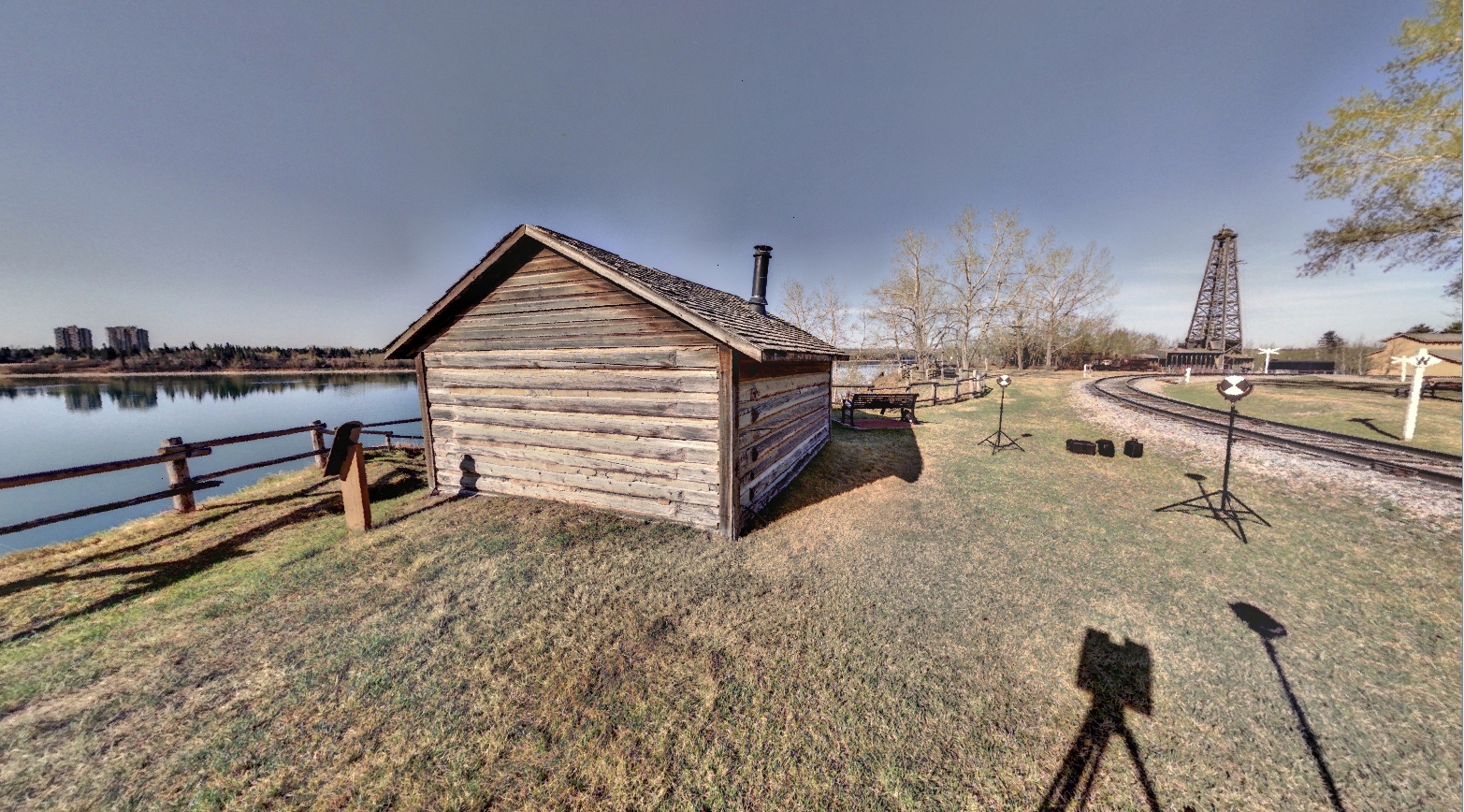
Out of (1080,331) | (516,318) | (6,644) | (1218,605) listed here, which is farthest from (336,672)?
(1080,331)

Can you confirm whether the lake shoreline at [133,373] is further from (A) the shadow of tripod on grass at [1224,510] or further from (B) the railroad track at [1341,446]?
(B) the railroad track at [1341,446]

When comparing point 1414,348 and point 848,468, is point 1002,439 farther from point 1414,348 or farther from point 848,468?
point 1414,348

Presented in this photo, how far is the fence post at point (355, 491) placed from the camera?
629cm

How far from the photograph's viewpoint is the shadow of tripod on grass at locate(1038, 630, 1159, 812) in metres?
2.83

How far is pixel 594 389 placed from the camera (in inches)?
270

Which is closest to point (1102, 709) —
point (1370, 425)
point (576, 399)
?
point (576, 399)

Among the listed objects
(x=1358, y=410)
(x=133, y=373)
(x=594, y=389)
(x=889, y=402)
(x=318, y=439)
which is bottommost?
(x=1358, y=410)

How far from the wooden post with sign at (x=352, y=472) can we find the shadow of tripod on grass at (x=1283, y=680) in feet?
33.3

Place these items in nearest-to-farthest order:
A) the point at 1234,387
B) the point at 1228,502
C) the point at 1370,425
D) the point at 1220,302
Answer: the point at 1234,387
the point at 1228,502
the point at 1370,425
the point at 1220,302

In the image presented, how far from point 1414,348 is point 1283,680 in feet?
194

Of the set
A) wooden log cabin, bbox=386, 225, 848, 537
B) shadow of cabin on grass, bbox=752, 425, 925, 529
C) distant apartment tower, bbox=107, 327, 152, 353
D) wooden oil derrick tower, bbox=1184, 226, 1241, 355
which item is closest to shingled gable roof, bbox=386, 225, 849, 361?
wooden log cabin, bbox=386, 225, 848, 537

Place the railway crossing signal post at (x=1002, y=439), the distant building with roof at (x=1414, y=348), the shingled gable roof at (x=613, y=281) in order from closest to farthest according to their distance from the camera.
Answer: the shingled gable roof at (x=613, y=281), the railway crossing signal post at (x=1002, y=439), the distant building with roof at (x=1414, y=348)

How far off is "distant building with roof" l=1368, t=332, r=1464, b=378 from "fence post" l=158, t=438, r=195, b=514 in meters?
60.1

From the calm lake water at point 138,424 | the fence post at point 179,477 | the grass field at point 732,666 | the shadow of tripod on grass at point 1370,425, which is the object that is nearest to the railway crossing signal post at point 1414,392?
the shadow of tripod on grass at point 1370,425
